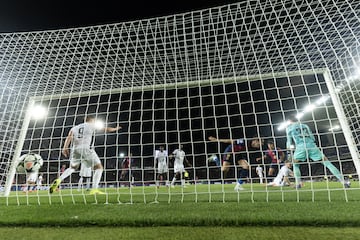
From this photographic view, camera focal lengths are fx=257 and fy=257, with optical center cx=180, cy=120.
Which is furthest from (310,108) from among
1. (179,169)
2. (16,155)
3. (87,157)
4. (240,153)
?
(16,155)

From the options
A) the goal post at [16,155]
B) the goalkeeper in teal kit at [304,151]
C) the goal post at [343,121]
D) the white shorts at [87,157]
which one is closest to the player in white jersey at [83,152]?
the white shorts at [87,157]

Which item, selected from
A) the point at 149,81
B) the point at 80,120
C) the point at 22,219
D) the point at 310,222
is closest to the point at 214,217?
the point at 310,222

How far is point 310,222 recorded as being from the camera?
231cm

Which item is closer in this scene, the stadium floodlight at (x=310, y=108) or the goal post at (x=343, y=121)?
the stadium floodlight at (x=310, y=108)

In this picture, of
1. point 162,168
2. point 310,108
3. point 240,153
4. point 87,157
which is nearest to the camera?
point 310,108

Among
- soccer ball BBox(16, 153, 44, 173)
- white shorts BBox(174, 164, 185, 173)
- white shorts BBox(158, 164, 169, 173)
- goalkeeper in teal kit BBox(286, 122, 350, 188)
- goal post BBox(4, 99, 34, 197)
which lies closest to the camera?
goalkeeper in teal kit BBox(286, 122, 350, 188)

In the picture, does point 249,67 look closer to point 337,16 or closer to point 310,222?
point 337,16

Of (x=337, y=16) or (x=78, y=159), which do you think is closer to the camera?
(x=337, y=16)

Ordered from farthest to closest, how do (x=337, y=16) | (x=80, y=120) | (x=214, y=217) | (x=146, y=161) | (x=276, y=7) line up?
(x=146, y=161), (x=80, y=120), (x=276, y=7), (x=337, y=16), (x=214, y=217)

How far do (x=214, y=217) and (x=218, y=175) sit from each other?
2494 centimetres

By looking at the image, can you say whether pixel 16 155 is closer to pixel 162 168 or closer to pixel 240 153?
pixel 162 168

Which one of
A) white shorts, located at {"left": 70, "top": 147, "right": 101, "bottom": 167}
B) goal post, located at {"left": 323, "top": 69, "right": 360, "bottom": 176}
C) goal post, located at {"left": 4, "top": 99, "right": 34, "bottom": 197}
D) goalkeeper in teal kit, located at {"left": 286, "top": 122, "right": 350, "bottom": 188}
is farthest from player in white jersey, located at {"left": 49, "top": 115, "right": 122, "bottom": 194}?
goal post, located at {"left": 323, "top": 69, "right": 360, "bottom": 176}

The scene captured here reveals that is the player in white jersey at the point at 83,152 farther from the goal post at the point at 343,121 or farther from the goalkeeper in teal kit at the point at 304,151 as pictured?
the goal post at the point at 343,121

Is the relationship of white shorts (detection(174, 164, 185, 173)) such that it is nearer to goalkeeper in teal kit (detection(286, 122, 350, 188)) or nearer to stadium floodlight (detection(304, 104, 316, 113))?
goalkeeper in teal kit (detection(286, 122, 350, 188))
